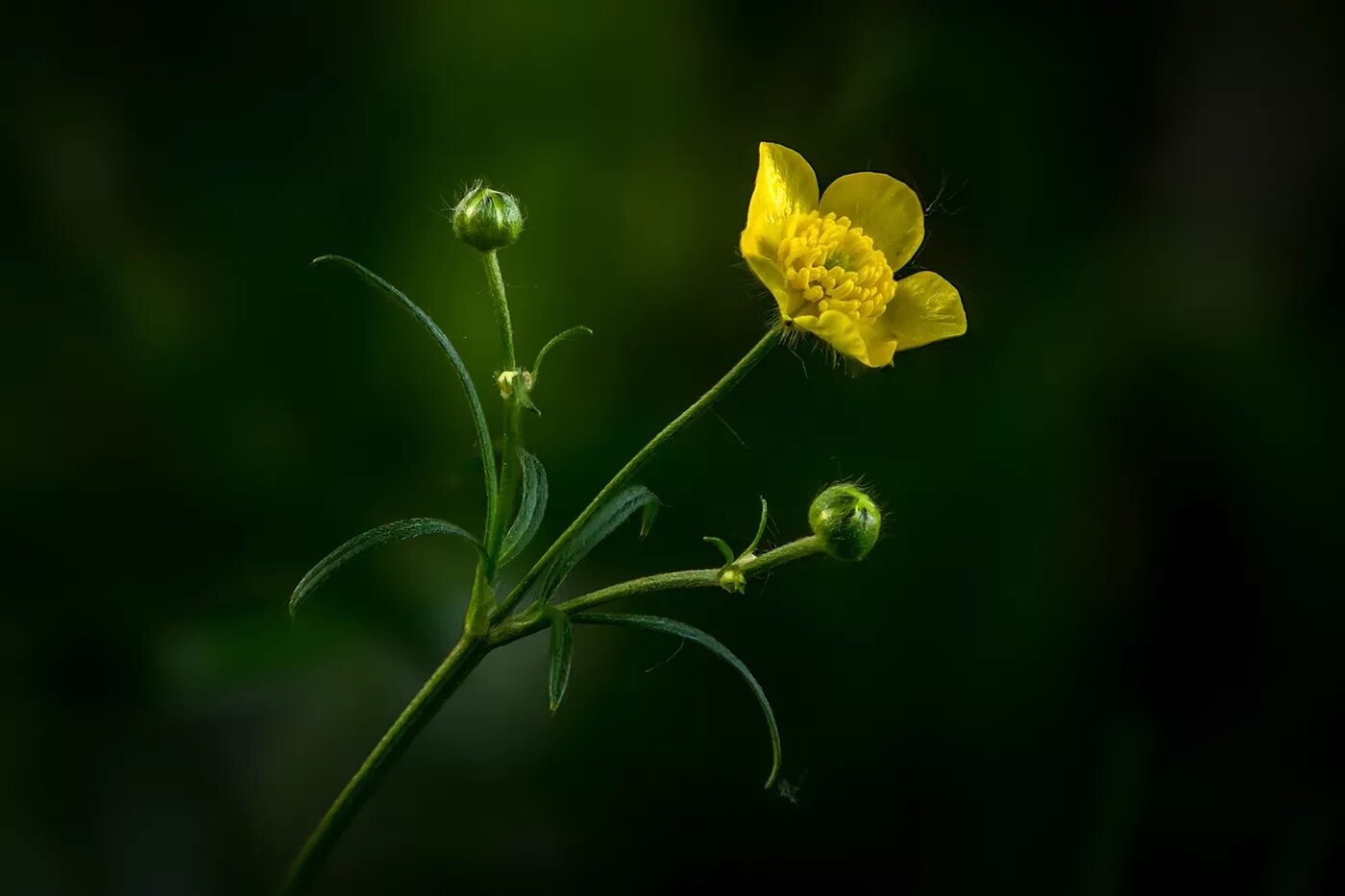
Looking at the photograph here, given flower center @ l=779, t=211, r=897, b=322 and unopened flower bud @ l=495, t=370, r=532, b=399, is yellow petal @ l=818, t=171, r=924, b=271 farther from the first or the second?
unopened flower bud @ l=495, t=370, r=532, b=399

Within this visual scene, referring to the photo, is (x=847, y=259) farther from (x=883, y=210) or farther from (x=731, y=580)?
(x=731, y=580)

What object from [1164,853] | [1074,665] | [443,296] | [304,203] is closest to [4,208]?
[304,203]

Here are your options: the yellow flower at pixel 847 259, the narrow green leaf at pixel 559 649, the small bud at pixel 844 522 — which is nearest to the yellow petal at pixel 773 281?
the yellow flower at pixel 847 259

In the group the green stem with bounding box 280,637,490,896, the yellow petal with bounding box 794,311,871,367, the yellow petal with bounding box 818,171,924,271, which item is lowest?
the green stem with bounding box 280,637,490,896

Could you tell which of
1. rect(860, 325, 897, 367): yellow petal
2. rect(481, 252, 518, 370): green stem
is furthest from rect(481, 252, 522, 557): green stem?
rect(860, 325, 897, 367): yellow petal

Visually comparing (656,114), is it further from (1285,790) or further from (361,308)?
(1285,790)

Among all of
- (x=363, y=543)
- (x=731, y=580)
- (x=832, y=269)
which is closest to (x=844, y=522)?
(x=731, y=580)
